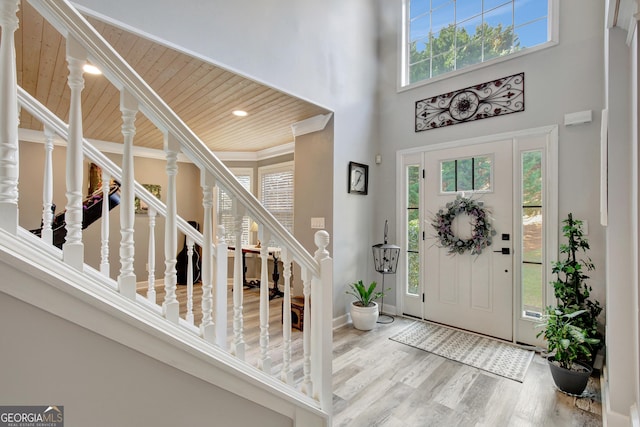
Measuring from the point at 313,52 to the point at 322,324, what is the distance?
2772 millimetres

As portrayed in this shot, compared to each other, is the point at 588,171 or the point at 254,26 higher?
the point at 254,26

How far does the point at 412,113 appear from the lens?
3.72 meters

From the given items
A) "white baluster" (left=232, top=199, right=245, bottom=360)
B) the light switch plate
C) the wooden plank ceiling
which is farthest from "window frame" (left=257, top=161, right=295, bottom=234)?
"white baluster" (left=232, top=199, right=245, bottom=360)

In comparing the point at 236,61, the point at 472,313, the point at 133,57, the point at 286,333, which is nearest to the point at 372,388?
the point at 286,333

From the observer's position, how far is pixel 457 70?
3367 mm

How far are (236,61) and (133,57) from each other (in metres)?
0.76

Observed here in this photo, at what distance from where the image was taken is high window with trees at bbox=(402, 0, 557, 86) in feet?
9.93

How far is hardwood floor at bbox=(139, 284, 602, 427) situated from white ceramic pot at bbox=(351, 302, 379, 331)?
1.15ft

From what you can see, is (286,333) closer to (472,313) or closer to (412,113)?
(472,313)

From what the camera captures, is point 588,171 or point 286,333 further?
point 588,171

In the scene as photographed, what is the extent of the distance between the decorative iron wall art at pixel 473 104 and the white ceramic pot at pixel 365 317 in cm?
229

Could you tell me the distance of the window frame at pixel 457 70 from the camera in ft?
9.20

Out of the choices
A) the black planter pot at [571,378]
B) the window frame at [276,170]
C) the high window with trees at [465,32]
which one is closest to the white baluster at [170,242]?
the black planter pot at [571,378]

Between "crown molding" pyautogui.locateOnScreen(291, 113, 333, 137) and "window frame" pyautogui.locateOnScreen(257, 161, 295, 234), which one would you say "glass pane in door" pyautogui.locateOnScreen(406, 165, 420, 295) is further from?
"window frame" pyautogui.locateOnScreen(257, 161, 295, 234)
